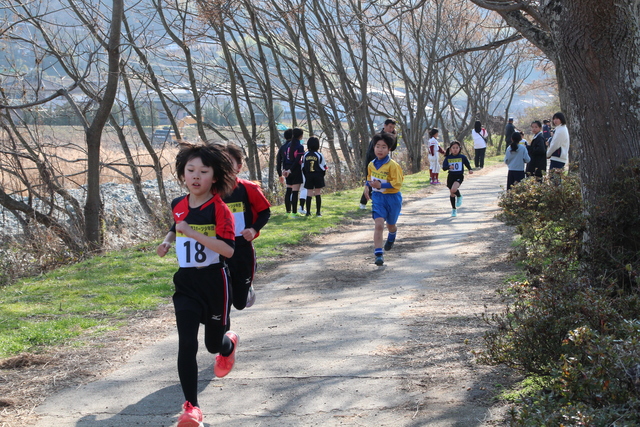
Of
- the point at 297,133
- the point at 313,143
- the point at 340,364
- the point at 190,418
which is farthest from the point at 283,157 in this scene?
the point at 190,418

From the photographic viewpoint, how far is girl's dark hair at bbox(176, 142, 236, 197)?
4086 mm

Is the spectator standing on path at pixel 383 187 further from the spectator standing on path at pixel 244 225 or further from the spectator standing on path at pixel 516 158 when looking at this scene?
the spectator standing on path at pixel 516 158

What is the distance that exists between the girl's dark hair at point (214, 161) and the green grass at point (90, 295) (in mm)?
2658

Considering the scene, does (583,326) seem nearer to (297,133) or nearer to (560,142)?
(560,142)

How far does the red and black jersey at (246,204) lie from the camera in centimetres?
514

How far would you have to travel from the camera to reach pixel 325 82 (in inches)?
973

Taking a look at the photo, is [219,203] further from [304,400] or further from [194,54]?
[194,54]

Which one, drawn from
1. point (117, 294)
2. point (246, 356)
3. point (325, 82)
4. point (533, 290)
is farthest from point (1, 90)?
point (325, 82)

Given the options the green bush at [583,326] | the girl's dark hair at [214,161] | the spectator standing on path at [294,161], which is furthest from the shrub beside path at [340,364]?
the spectator standing on path at [294,161]

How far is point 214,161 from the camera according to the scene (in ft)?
13.4

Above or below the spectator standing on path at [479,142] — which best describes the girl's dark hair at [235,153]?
below

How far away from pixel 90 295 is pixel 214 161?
456cm

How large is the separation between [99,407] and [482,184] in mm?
18079

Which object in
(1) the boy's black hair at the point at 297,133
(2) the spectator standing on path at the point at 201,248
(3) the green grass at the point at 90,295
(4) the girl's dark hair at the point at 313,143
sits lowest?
(3) the green grass at the point at 90,295
